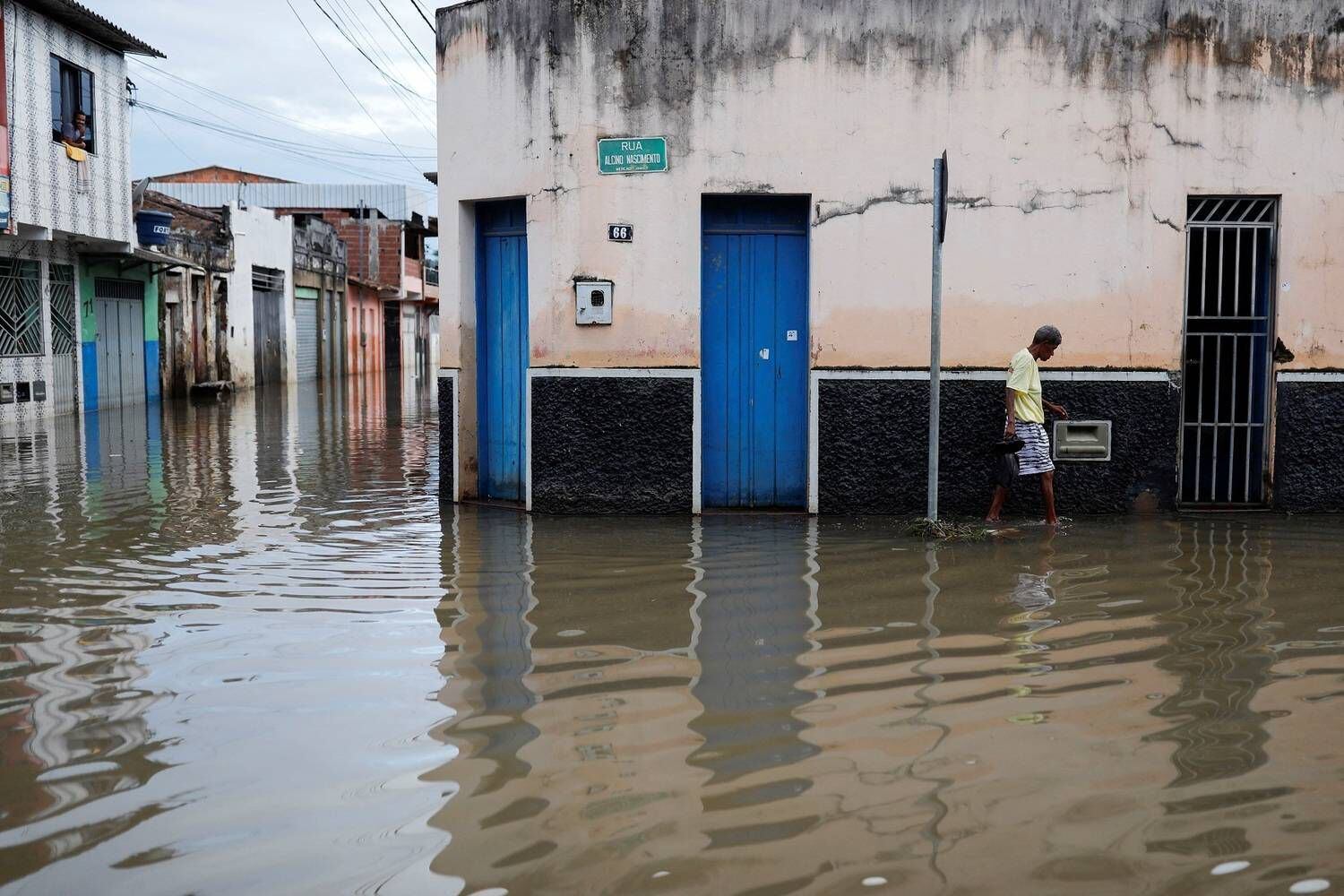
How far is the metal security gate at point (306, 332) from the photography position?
36.4m

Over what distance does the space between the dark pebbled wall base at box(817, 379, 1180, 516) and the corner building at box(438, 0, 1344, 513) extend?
2cm

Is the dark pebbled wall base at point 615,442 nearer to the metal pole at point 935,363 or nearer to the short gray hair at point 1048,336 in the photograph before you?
the metal pole at point 935,363

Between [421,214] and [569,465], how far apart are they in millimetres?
46372

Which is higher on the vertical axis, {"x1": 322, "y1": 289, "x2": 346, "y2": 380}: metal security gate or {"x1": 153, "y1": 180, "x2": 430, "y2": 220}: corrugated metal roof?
{"x1": 153, "y1": 180, "x2": 430, "y2": 220}: corrugated metal roof

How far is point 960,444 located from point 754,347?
1.61 m

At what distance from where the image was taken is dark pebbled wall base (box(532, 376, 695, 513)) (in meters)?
9.22

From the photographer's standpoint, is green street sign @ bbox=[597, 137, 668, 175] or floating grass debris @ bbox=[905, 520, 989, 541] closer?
floating grass debris @ bbox=[905, 520, 989, 541]

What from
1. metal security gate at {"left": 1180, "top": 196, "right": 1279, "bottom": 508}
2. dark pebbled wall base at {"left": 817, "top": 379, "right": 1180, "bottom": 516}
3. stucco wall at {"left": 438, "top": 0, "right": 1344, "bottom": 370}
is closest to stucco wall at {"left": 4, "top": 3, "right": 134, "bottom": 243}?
stucco wall at {"left": 438, "top": 0, "right": 1344, "bottom": 370}

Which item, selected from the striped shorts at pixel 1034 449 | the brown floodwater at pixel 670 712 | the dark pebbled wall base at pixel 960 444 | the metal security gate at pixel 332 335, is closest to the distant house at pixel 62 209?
the brown floodwater at pixel 670 712

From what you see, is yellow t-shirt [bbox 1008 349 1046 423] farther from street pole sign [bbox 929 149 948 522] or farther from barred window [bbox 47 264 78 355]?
barred window [bbox 47 264 78 355]

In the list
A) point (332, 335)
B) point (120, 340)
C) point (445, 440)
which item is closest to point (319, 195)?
point (332, 335)

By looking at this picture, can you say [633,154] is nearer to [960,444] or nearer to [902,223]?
[902,223]

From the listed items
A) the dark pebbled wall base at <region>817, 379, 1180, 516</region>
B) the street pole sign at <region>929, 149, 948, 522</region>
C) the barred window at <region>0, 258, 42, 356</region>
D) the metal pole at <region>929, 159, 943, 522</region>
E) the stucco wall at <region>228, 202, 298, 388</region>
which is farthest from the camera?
the stucco wall at <region>228, 202, 298, 388</region>

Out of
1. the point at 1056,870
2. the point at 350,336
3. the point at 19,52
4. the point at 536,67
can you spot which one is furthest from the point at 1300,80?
the point at 350,336
